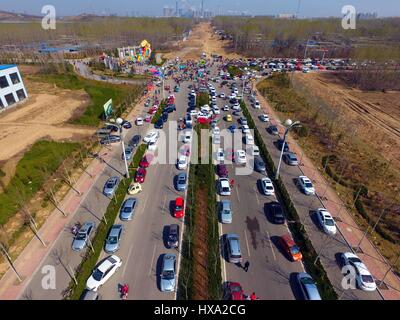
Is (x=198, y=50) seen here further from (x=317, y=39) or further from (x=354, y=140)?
(x=354, y=140)

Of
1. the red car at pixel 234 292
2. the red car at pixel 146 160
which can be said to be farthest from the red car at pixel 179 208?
the red car at pixel 146 160

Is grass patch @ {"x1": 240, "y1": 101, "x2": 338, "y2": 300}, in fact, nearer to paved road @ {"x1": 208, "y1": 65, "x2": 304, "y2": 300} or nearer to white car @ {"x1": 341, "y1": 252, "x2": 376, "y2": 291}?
paved road @ {"x1": 208, "y1": 65, "x2": 304, "y2": 300}

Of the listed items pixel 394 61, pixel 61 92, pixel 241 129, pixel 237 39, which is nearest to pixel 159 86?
pixel 61 92

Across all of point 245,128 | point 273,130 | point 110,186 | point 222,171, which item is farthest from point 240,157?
point 110,186

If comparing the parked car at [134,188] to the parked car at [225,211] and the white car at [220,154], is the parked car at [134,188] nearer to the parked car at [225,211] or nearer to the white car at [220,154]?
the parked car at [225,211]

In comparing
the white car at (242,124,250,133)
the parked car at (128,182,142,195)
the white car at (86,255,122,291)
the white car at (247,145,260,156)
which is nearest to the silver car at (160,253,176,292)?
the white car at (86,255,122,291)
